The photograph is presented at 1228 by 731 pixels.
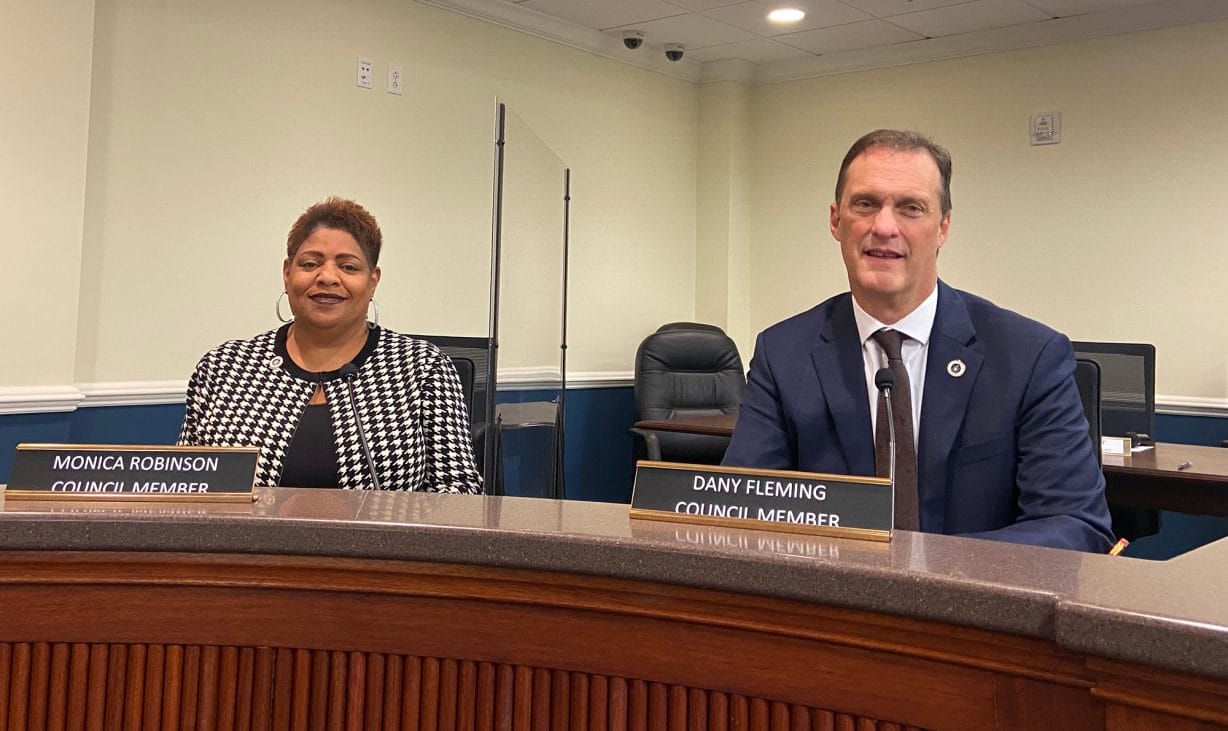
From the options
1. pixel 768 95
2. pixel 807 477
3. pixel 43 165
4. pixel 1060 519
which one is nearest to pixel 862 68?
pixel 768 95

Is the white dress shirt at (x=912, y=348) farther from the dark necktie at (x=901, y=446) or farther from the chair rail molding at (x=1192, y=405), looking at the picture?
the chair rail molding at (x=1192, y=405)

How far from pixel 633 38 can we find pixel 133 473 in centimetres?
427

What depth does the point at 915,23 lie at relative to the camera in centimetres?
473

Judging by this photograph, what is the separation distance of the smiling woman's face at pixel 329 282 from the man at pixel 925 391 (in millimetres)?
807

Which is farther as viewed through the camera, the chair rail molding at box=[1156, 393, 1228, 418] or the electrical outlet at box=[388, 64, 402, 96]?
the chair rail molding at box=[1156, 393, 1228, 418]

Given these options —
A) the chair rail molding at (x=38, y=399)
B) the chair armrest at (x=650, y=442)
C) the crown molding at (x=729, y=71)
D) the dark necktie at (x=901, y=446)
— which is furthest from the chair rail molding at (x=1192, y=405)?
the chair rail molding at (x=38, y=399)

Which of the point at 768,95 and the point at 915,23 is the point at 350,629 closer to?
the point at 915,23

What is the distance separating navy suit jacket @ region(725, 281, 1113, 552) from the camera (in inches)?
54.2

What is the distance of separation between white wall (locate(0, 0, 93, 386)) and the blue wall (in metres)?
0.19

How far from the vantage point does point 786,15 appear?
459 centimetres

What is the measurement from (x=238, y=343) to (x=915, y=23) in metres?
3.78

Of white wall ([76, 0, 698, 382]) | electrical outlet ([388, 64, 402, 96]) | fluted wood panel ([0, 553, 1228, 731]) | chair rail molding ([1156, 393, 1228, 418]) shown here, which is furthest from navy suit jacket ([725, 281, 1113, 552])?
chair rail molding ([1156, 393, 1228, 418])

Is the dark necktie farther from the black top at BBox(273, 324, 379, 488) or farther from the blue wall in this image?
the blue wall

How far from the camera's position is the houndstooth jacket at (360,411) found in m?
1.85
